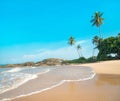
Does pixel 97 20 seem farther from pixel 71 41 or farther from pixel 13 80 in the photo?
pixel 13 80

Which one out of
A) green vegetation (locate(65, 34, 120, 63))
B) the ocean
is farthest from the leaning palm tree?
the ocean

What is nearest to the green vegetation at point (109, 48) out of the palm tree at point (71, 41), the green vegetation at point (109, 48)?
Result: the green vegetation at point (109, 48)

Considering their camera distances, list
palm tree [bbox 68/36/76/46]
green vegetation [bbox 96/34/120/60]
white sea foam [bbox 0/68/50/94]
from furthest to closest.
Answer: palm tree [bbox 68/36/76/46], green vegetation [bbox 96/34/120/60], white sea foam [bbox 0/68/50/94]

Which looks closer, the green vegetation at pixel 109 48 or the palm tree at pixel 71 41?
the green vegetation at pixel 109 48

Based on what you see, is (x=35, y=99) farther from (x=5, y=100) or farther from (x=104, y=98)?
(x=104, y=98)

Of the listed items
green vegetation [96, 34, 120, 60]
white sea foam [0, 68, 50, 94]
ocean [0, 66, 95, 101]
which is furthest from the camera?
green vegetation [96, 34, 120, 60]

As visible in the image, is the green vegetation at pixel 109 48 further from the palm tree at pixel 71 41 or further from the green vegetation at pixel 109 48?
the palm tree at pixel 71 41

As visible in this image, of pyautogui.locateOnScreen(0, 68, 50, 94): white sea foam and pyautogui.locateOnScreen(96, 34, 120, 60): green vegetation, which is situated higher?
pyautogui.locateOnScreen(96, 34, 120, 60): green vegetation

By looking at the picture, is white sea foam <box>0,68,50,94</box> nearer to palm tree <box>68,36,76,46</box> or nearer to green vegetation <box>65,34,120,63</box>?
green vegetation <box>65,34,120,63</box>

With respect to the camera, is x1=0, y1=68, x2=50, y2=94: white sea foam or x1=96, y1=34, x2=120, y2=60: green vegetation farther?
x1=96, y1=34, x2=120, y2=60: green vegetation

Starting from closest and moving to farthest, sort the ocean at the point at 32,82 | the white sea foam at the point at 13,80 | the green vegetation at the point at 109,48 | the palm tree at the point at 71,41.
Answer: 1. the ocean at the point at 32,82
2. the white sea foam at the point at 13,80
3. the green vegetation at the point at 109,48
4. the palm tree at the point at 71,41

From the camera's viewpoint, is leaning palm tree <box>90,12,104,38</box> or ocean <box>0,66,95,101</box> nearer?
ocean <box>0,66,95,101</box>

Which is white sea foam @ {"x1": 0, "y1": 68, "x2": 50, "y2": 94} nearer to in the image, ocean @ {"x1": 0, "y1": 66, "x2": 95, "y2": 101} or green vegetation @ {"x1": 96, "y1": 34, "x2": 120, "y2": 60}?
ocean @ {"x1": 0, "y1": 66, "x2": 95, "y2": 101}

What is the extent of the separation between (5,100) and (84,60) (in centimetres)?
4871
